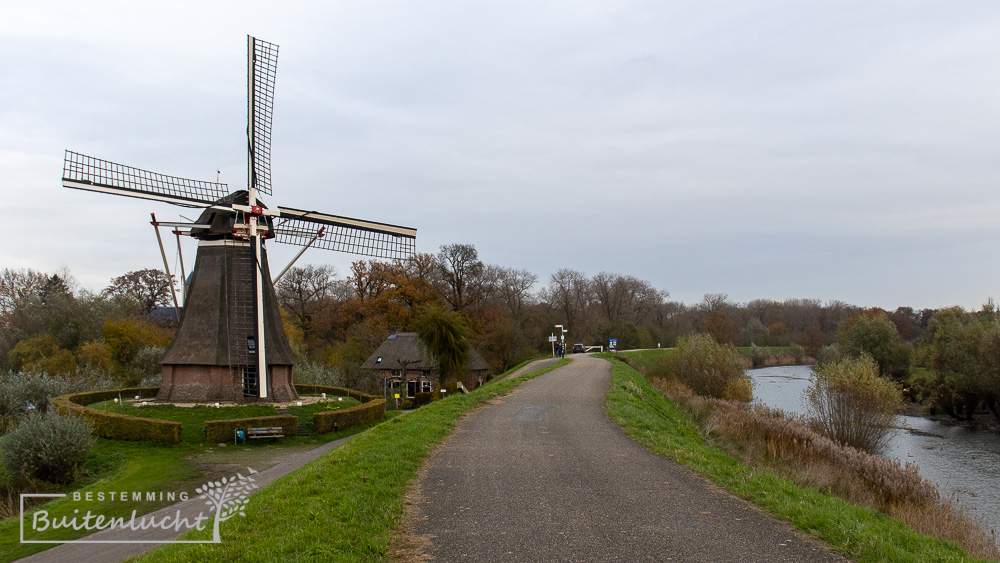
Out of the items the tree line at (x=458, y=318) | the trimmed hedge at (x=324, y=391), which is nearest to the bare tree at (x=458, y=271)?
the tree line at (x=458, y=318)

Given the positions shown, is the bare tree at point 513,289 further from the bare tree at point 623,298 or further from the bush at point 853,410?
the bush at point 853,410

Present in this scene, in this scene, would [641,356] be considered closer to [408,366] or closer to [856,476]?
[408,366]

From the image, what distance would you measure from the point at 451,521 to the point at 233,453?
1493 centimetres

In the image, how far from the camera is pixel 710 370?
107 feet

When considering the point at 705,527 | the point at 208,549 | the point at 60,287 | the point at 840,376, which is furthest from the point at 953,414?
the point at 60,287

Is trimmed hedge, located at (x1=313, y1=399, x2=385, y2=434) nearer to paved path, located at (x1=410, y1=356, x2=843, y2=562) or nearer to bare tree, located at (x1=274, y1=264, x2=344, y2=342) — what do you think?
paved path, located at (x1=410, y1=356, x2=843, y2=562)

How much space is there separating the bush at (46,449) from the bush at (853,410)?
73.1ft

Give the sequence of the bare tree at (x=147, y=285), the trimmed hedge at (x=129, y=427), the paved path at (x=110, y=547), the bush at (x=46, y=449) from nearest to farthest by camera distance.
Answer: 1. the paved path at (x=110, y=547)
2. the bush at (x=46, y=449)
3. the trimmed hedge at (x=129, y=427)
4. the bare tree at (x=147, y=285)

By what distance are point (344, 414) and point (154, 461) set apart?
286 inches

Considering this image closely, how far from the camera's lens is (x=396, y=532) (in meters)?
6.25

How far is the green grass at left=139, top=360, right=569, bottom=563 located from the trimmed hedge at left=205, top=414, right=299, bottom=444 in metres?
11.3

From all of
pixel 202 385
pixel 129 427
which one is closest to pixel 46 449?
pixel 129 427

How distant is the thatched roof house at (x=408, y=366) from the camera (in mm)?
46756

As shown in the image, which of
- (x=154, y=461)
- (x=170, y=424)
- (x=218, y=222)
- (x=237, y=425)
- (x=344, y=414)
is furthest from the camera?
(x=344, y=414)
